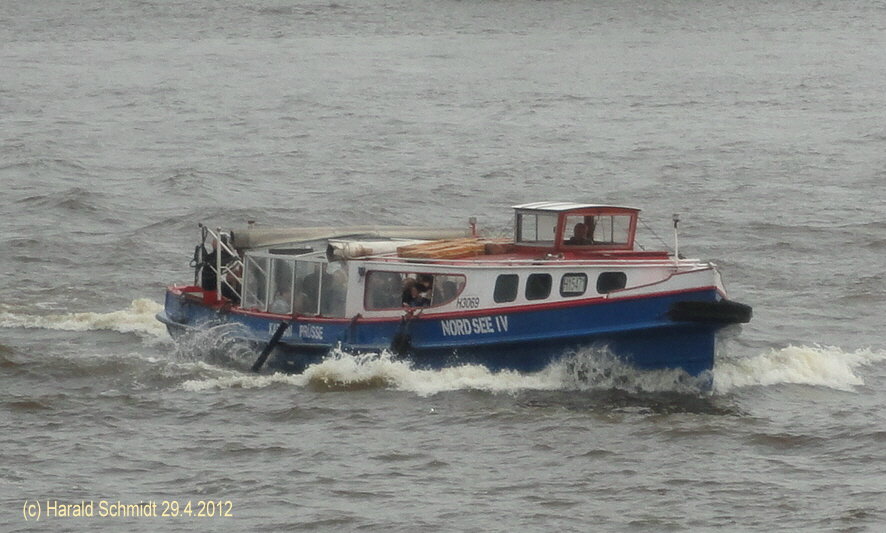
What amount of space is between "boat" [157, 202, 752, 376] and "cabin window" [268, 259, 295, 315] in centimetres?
2

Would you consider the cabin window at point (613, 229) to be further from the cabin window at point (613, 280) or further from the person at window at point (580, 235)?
the cabin window at point (613, 280)

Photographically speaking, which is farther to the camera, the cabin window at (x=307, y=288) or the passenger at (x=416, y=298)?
the cabin window at (x=307, y=288)

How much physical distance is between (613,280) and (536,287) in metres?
1.13

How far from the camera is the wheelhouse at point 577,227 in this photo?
82.4ft

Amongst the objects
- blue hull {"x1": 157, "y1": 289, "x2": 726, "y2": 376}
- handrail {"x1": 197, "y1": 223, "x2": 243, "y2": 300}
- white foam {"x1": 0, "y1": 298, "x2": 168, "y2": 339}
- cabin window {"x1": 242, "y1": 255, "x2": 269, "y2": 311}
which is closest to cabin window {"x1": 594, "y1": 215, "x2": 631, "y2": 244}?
blue hull {"x1": 157, "y1": 289, "x2": 726, "y2": 376}

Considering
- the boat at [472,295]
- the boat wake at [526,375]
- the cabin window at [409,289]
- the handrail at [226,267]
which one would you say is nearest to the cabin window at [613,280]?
the boat at [472,295]

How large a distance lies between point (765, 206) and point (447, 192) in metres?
8.38

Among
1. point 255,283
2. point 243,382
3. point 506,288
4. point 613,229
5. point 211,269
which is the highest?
point 613,229

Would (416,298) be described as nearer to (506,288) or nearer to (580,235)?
(506,288)

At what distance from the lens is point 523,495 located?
20.5m

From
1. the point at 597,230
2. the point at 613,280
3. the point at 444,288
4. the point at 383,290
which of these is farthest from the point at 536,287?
the point at 383,290

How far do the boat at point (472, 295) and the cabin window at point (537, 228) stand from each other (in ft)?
0.05

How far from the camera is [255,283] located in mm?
26938

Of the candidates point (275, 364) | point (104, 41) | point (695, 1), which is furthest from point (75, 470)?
point (695, 1)
